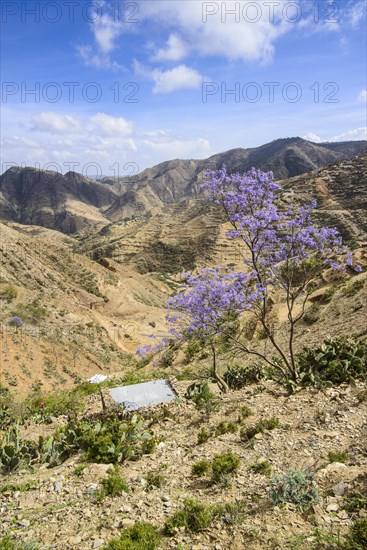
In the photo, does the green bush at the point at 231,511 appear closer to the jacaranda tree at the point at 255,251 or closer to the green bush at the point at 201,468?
the green bush at the point at 201,468

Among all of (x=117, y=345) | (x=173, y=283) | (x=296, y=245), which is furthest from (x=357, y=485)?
(x=173, y=283)

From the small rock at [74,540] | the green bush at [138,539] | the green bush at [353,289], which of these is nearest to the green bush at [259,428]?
the green bush at [138,539]

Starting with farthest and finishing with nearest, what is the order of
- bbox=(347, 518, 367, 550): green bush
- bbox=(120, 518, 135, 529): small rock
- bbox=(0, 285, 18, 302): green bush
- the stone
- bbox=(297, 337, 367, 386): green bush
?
bbox=(0, 285, 18, 302): green bush → bbox=(297, 337, 367, 386): green bush → the stone → bbox=(120, 518, 135, 529): small rock → bbox=(347, 518, 367, 550): green bush

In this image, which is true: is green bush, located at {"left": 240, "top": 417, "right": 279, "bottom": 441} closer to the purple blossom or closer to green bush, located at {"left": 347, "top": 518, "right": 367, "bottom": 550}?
green bush, located at {"left": 347, "top": 518, "right": 367, "bottom": 550}

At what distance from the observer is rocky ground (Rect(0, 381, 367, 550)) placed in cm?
526

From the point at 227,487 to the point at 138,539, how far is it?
191cm

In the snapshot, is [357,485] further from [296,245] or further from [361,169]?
[361,169]

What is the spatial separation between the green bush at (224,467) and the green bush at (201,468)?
0.23 metres

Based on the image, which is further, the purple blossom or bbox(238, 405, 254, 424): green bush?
the purple blossom

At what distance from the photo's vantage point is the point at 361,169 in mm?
73750

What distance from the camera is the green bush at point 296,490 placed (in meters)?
5.58

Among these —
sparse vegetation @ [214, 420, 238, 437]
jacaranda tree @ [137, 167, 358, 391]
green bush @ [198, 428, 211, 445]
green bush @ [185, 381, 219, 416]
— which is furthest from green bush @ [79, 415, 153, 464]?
jacaranda tree @ [137, 167, 358, 391]

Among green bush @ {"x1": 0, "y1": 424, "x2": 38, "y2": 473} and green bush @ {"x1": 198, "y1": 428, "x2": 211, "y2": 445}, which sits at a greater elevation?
green bush @ {"x1": 198, "y1": 428, "x2": 211, "y2": 445}

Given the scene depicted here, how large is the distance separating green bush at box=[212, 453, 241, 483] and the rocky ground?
0.17 m
